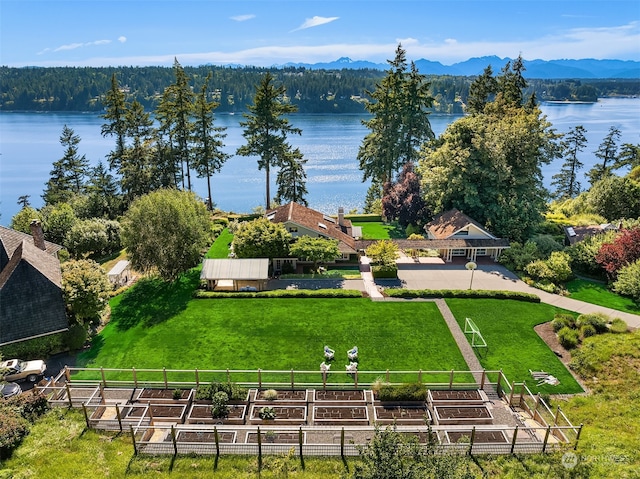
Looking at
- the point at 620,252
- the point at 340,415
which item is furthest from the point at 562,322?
the point at 340,415

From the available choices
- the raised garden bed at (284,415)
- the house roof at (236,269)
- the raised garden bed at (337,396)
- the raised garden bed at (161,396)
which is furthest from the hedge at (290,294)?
the raised garden bed at (284,415)

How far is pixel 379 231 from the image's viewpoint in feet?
166

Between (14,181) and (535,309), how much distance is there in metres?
91.5

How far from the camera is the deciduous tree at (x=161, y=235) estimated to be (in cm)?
3403

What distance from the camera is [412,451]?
1359cm

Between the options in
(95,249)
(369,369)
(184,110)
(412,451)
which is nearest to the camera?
(412,451)

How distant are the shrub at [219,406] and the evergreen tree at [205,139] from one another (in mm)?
36090

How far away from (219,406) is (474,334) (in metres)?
16.5

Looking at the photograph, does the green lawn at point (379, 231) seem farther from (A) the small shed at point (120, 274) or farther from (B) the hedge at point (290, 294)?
(A) the small shed at point (120, 274)

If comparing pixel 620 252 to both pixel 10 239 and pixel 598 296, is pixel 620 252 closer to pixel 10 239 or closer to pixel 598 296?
pixel 598 296

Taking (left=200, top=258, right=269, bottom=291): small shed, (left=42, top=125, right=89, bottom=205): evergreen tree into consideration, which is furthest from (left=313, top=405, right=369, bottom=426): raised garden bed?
(left=42, top=125, right=89, bottom=205): evergreen tree

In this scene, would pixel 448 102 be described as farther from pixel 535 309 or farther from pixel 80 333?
pixel 80 333

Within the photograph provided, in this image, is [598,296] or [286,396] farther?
[598,296]

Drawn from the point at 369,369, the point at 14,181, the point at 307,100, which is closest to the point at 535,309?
the point at 369,369
